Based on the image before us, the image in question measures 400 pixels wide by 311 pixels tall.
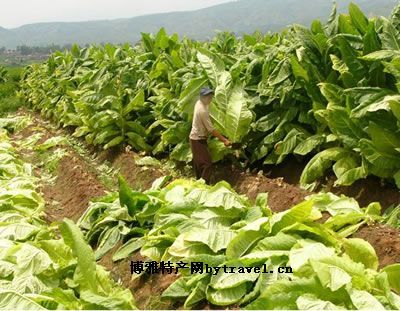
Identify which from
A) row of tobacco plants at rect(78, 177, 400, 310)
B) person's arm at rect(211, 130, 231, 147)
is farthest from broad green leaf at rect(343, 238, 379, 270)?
person's arm at rect(211, 130, 231, 147)

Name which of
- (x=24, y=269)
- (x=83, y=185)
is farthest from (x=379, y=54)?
(x=83, y=185)

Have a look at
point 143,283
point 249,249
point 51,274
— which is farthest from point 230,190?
point 51,274

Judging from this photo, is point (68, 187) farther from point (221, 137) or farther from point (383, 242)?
point (383, 242)

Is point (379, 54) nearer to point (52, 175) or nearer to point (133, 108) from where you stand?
point (133, 108)

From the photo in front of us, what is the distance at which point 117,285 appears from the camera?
396cm

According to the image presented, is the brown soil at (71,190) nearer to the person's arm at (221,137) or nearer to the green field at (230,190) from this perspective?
the green field at (230,190)

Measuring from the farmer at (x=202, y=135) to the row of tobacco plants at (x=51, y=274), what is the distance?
2.72 meters

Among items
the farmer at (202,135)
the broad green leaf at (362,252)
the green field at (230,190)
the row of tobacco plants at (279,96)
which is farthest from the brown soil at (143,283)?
the farmer at (202,135)

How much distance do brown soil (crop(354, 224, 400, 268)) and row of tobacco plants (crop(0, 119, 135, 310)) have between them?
163 centimetres

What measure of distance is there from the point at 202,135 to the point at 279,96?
103 cm

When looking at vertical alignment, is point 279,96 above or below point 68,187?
above

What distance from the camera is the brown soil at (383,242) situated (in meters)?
3.64

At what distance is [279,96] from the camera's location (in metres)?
6.29

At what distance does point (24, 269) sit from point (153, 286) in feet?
2.77
